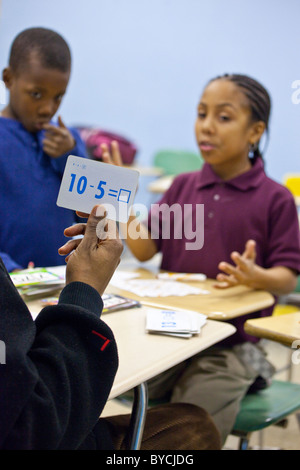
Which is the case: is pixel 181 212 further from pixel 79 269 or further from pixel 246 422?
pixel 79 269

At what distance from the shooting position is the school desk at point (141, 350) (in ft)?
2.99

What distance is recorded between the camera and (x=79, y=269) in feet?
2.58

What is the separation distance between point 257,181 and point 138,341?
82 cm

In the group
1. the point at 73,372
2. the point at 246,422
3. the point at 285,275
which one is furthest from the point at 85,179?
the point at 285,275

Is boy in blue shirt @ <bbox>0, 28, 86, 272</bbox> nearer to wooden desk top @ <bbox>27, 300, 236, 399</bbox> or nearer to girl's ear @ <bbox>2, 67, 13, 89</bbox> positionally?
girl's ear @ <bbox>2, 67, 13, 89</bbox>

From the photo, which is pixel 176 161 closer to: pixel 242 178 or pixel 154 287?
pixel 242 178

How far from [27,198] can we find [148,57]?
3343mm

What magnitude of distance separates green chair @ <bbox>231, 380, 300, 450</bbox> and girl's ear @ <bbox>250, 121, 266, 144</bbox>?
2.45ft

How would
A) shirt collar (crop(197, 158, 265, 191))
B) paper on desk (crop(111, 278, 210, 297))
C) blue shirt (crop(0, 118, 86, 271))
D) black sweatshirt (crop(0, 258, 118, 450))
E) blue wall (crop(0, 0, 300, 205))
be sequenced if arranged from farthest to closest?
blue wall (crop(0, 0, 300, 205)) < shirt collar (crop(197, 158, 265, 191)) < blue shirt (crop(0, 118, 86, 271)) < paper on desk (crop(111, 278, 210, 297)) < black sweatshirt (crop(0, 258, 118, 450))

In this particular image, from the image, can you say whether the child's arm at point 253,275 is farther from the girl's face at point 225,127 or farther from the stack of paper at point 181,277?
the girl's face at point 225,127

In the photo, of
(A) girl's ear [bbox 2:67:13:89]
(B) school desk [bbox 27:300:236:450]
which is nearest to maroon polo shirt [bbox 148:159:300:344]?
(B) school desk [bbox 27:300:236:450]

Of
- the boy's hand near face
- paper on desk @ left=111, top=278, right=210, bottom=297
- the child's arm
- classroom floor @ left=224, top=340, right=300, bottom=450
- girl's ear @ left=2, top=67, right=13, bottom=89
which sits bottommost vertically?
classroom floor @ left=224, top=340, right=300, bottom=450

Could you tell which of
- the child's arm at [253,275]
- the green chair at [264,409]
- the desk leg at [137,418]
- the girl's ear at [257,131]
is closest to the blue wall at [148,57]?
the girl's ear at [257,131]

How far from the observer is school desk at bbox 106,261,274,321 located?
129 centimetres
